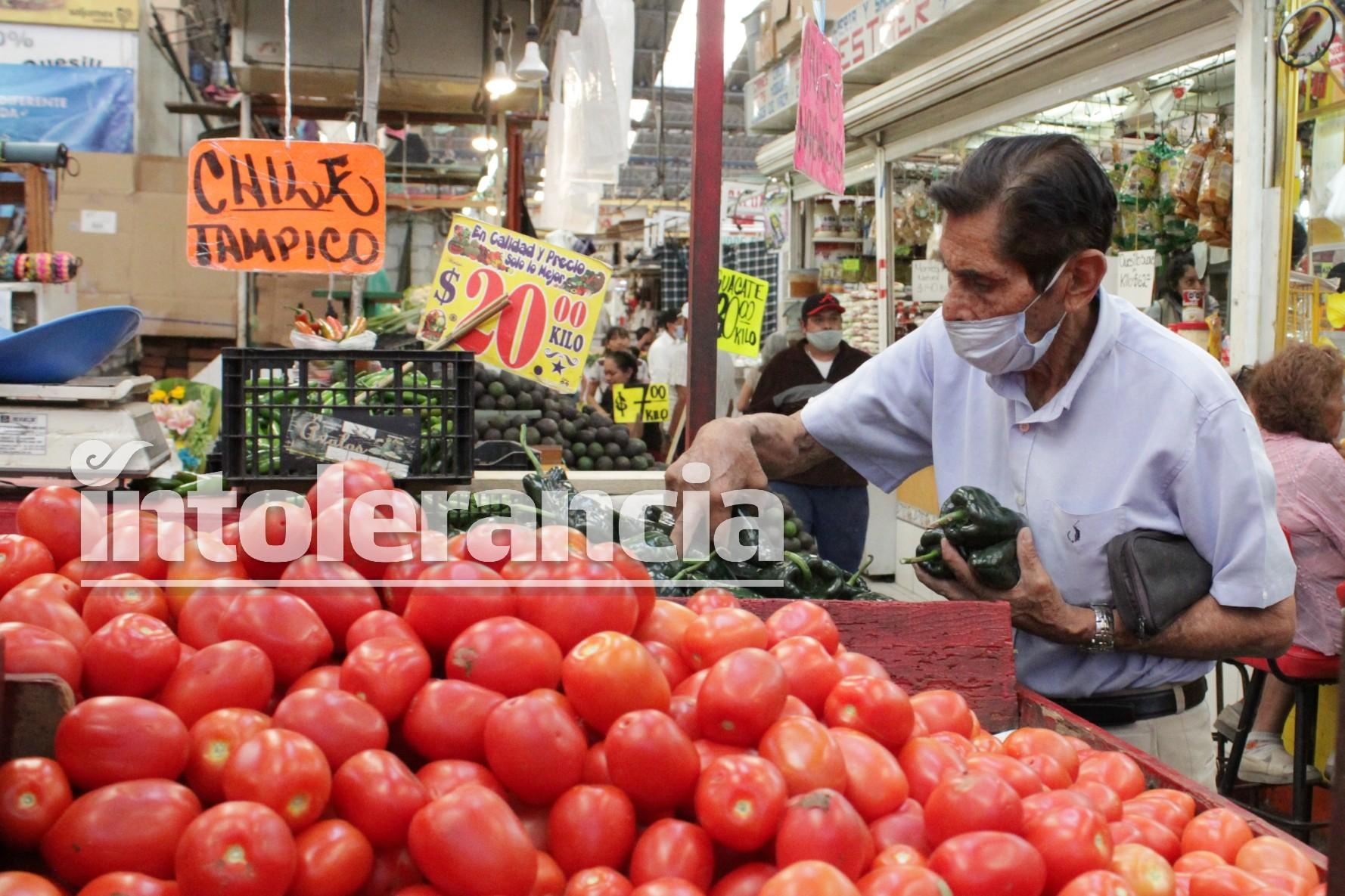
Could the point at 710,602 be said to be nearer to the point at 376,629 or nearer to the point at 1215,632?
the point at 376,629

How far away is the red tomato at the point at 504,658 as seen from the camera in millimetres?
1320

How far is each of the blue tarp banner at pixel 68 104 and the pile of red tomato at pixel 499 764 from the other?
10.6m

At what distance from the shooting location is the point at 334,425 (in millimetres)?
3162

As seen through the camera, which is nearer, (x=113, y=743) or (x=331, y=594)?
(x=113, y=743)

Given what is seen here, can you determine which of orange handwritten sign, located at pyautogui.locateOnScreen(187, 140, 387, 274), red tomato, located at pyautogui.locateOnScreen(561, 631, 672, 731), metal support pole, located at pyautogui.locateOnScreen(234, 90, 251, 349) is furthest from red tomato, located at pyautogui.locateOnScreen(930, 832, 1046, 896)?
metal support pole, located at pyautogui.locateOnScreen(234, 90, 251, 349)

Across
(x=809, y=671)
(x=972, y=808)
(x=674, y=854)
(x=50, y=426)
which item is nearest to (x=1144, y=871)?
(x=972, y=808)

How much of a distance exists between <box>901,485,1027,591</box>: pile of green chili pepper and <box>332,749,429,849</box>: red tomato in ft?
4.00

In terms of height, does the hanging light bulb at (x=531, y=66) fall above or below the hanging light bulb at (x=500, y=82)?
below

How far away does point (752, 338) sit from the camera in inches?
288

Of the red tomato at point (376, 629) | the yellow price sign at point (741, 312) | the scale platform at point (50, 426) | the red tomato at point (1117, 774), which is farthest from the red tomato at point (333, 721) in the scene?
the yellow price sign at point (741, 312)

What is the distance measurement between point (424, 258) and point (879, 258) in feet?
19.9

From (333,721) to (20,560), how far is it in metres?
0.63

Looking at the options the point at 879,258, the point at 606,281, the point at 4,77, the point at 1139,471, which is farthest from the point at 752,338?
the point at 4,77

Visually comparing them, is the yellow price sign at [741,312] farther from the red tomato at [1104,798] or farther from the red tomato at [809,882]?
the red tomato at [809,882]
